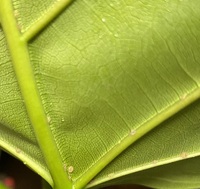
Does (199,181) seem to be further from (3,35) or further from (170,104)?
(3,35)

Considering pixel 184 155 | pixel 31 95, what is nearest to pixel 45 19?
pixel 31 95

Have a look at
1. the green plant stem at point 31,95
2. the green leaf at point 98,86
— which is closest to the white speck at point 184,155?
the green leaf at point 98,86

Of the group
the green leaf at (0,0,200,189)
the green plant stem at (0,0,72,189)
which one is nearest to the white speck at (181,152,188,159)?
the green leaf at (0,0,200,189)

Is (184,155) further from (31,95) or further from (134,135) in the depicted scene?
(31,95)

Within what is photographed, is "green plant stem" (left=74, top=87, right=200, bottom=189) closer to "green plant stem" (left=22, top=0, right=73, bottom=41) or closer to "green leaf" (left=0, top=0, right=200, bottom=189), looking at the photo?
"green leaf" (left=0, top=0, right=200, bottom=189)

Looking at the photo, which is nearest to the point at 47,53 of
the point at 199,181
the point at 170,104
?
the point at 170,104

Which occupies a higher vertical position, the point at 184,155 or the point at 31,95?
the point at 31,95
